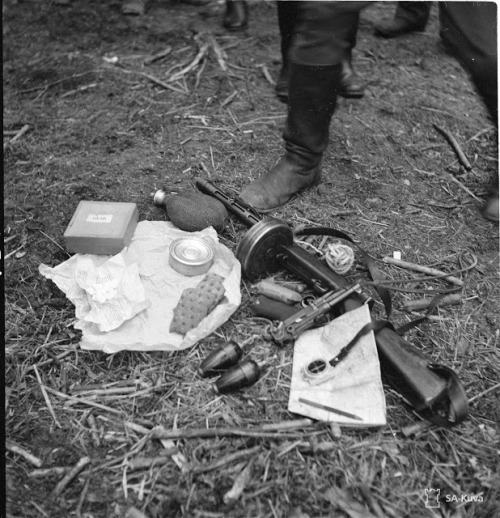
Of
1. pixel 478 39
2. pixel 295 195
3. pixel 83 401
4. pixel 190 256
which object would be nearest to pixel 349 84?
pixel 478 39

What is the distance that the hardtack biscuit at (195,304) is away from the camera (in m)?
2.37

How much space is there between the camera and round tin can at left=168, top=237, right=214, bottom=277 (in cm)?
262

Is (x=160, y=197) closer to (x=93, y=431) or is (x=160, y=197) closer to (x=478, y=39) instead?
(x=93, y=431)

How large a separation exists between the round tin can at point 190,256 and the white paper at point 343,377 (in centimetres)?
68

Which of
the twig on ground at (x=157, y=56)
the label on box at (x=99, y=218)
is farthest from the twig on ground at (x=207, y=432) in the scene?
the twig on ground at (x=157, y=56)

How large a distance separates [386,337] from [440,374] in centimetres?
Answer: 29

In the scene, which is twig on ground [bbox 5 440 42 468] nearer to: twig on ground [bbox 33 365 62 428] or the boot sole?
twig on ground [bbox 33 365 62 428]

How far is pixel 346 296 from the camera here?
241 centimetres

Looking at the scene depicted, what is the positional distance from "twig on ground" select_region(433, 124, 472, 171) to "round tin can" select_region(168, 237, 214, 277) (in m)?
2.19

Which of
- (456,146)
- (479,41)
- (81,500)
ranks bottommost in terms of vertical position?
(81,500)

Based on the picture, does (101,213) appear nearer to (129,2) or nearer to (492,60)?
(492,60)

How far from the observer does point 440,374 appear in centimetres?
214

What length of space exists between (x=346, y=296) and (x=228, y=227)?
938 mm

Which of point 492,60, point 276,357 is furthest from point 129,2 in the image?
point 276,357
